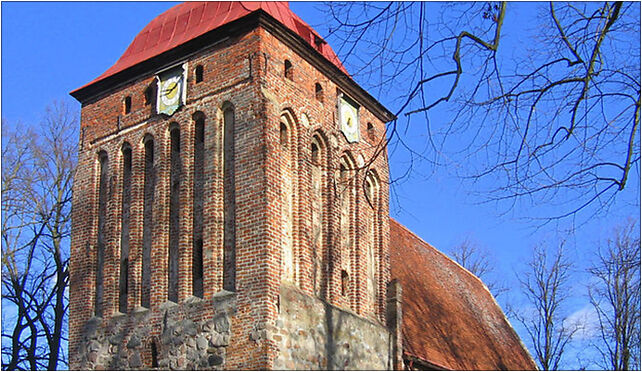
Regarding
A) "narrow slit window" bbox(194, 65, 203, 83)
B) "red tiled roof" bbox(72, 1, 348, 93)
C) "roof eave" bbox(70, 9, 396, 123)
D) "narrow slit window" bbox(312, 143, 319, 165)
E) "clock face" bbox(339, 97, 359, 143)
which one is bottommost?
"narrow slit window" bbox(312, 143, 319, 165)

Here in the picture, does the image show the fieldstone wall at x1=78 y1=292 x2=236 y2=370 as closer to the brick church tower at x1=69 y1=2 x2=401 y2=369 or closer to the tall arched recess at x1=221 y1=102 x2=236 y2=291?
the brick church tower at x1=69 y1=2 x2=401 y2=369

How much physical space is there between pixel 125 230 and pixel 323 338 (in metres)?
4.22

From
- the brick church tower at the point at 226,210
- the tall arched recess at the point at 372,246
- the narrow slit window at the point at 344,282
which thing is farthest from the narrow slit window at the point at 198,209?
the tall arched recess at the point at 372,246

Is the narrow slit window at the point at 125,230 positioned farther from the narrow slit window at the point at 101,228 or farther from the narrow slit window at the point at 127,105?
the narrow slit window at the point at 127,105

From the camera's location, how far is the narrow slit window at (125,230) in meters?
15.4

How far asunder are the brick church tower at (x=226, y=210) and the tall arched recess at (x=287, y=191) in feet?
0.12

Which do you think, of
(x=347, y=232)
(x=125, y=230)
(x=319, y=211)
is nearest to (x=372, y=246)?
(x=347, y=232)

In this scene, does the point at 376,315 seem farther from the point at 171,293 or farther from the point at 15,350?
the point at 15,350

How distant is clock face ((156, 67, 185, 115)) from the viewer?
15.5 m

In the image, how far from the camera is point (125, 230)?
15727 mm

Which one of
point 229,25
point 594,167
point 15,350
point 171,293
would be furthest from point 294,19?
point 15,350

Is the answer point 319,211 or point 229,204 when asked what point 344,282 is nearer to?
point 319,211

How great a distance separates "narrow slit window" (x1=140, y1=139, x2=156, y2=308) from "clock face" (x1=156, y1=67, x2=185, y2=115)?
713mm

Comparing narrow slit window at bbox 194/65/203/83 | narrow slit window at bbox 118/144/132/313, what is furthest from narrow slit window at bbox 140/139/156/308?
narrow slit window at bbox 194/65/203/83
